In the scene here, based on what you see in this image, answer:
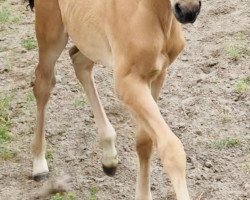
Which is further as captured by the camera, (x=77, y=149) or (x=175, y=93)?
(x=175, y=93)

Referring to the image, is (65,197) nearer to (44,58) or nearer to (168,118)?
(44,58)

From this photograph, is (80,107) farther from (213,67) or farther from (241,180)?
(241,180)

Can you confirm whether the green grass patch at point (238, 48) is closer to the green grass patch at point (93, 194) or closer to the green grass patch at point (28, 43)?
the green grass patch at point (28, 43)

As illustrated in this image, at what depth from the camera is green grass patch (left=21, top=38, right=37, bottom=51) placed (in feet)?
23.4

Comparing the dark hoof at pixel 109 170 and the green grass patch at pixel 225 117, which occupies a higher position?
the green grass patch at pixel 225 117

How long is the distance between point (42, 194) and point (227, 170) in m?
1.36

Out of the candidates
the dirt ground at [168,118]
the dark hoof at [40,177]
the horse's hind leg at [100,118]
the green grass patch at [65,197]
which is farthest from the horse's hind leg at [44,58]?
the green grass patch at [65,197]

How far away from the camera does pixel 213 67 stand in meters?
6.45

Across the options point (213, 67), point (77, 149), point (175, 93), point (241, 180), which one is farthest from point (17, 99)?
point (241, 180)

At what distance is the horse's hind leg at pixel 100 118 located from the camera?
17.0 ft

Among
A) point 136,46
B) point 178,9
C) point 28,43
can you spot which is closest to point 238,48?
point 28,43

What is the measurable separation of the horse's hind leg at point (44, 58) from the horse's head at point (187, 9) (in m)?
1.60

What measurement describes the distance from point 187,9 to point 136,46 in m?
0.58

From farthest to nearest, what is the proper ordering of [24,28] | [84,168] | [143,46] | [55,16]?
[24,28], [84,168], [55,16], [143,46]
